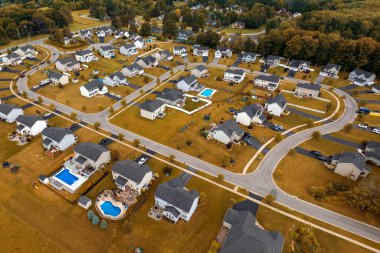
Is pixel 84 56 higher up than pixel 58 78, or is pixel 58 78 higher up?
pixel 58 78

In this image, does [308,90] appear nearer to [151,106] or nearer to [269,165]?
[269,165]

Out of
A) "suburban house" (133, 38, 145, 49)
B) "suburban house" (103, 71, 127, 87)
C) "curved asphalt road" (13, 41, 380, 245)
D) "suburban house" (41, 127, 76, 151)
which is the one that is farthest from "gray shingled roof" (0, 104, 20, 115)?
"suburban house" (133, 38, 145, 49)

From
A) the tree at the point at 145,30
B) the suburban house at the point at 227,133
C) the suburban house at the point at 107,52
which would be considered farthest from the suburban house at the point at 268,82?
the tree at the point at 145,30

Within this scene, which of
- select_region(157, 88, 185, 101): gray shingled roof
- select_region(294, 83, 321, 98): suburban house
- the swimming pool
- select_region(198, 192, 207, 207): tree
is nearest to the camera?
select_region(198, 192, 207, 207): tree

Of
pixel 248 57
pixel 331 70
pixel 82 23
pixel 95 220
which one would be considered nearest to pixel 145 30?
pixel 82 23

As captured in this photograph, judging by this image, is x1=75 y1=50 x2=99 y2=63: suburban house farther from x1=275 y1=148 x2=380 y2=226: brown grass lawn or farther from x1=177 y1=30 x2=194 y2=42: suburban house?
x1=275 y1=148 x2=380 y2=226: brown grass lawn

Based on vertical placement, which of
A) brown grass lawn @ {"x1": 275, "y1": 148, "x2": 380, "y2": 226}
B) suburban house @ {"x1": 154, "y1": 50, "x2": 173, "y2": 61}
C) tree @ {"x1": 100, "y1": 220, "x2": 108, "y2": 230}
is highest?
tree @ {"x1": 100, "y1": 220, "x2": 108, "y2": 230}

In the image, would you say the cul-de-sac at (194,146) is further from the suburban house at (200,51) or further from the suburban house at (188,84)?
the suburban house at (200,51)

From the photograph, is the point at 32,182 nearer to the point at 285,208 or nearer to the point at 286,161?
the point at 285,208

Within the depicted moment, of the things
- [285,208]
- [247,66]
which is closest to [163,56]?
[247,66]
